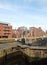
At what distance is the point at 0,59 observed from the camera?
1122 inches

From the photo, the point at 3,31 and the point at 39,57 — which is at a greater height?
the point at 3,31

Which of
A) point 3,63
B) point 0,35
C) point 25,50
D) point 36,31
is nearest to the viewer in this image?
point 3,63

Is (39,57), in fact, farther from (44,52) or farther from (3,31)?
(3,31)

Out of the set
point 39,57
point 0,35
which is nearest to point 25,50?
point 39,57

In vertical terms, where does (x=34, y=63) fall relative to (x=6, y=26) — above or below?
below

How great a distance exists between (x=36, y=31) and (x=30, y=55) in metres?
99.2

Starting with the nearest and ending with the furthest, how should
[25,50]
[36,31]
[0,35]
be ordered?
[25,50] → [0,35] → [36,31]

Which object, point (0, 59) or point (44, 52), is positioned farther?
point (44, 52)

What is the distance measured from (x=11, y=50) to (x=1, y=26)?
62076 millimetres

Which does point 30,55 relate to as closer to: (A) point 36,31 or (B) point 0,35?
(B) point 0,35

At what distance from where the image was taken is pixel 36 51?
1405 inches

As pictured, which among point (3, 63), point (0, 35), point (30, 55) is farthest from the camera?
point (0, 35)

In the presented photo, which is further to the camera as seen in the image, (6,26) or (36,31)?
(36,31)

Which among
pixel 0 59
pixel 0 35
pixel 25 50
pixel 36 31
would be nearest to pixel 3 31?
pixel 0 35
